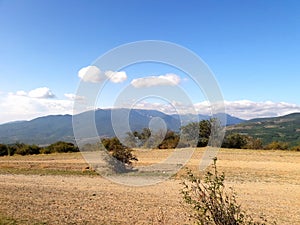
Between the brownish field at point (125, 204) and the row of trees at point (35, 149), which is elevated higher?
the row of trees at point (35, 149)

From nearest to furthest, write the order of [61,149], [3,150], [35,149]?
[61,149] → [35,149] → [3,150]

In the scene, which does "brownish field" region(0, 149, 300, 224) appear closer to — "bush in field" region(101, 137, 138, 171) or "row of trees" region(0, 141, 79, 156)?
"bush in field" region(101, 137, 138, 171)

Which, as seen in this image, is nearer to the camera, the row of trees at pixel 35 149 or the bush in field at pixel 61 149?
the row of trees at pixel 35 149

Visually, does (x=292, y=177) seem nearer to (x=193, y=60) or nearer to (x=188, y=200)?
(x=193, y=60)

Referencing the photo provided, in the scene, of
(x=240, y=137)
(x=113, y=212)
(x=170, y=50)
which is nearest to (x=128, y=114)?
(x=170, y=50)

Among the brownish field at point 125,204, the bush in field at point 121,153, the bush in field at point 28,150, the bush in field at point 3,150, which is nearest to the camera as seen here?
the brownish field at point 125,204

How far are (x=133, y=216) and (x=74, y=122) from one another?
4610mm

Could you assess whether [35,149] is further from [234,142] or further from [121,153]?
[234,142]

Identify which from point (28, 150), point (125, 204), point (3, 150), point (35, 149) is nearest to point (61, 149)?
point (35, 149)

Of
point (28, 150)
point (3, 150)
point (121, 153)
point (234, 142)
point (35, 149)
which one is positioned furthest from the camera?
point (3, 150)

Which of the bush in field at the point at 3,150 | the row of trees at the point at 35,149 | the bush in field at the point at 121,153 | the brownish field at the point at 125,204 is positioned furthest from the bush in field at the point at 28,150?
the brownish field at the point at 125,204

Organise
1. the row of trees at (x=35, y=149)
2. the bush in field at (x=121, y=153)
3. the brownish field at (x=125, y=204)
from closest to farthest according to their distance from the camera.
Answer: the brownish field at (x=125, y=204) → the bush in field at (x=121, y=153) → the row of trees at (x=35, y=149)

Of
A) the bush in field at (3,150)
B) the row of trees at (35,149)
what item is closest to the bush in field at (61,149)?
the row of trees at (35,149)

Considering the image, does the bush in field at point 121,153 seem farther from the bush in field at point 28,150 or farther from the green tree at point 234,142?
the bush in field at point 28,150
